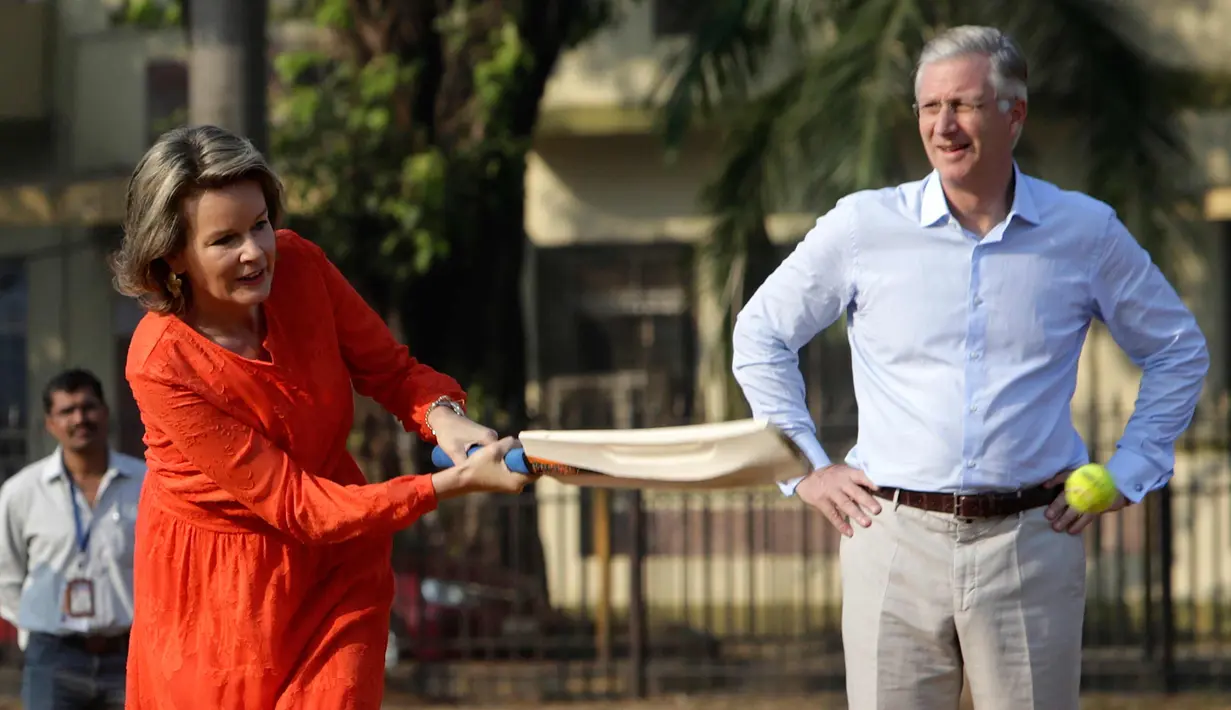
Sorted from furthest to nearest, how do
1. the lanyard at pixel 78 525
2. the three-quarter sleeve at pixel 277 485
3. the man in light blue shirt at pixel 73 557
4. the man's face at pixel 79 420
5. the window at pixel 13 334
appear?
the window at pixel 13 334, the man's face at pixel 79 420, the lanyard at pixel 78 525, the man in light blue shirt at pixel 73 557, the three-quarter sleeve at pixel 277 485

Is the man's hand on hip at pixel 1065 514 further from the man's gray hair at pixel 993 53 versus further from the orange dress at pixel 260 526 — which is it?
the orange dress at pixel 260 526

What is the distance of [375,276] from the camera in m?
11.5

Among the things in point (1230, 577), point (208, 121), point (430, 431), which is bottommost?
point (1230, 577)

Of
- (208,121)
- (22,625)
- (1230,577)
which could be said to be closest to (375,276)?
(208,121)

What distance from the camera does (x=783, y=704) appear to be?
10664 millimetres

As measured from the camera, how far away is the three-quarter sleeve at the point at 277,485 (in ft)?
11.9

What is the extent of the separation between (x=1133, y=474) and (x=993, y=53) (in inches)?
36.9

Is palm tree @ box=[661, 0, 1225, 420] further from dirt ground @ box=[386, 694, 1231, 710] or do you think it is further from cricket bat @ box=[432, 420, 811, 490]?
cricket bat @ box=[432, 420, 811, 490]

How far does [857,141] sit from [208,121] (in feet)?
14.3

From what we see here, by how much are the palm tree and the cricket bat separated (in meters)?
7.04

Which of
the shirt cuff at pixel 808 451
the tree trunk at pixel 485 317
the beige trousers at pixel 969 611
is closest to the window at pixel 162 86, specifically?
the tree trunk at pixel 485 317

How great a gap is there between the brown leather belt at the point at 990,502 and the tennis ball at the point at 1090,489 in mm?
91

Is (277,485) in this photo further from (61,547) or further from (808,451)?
(61,547)

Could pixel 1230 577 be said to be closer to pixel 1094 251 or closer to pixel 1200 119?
pixel 1200 119
